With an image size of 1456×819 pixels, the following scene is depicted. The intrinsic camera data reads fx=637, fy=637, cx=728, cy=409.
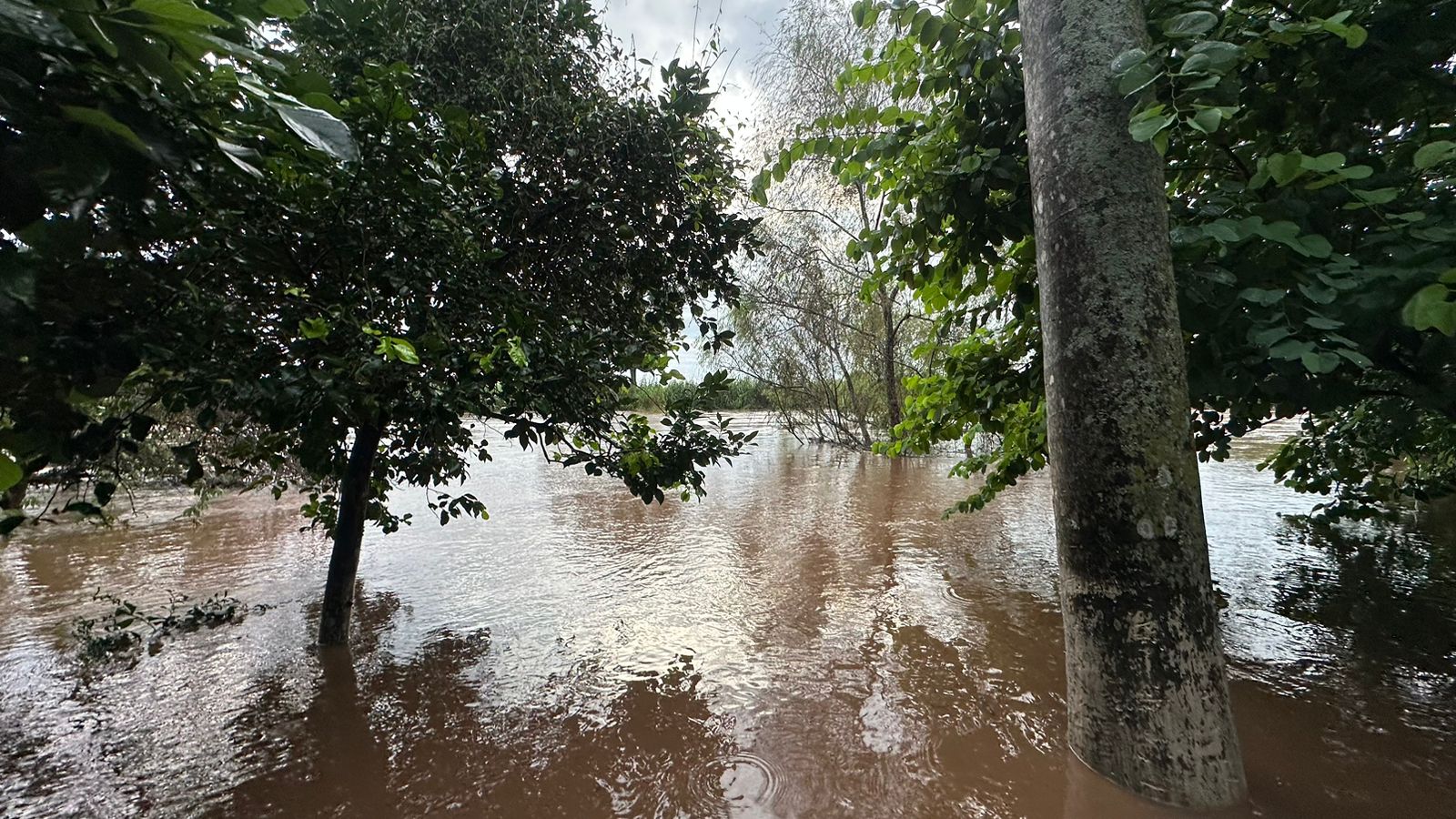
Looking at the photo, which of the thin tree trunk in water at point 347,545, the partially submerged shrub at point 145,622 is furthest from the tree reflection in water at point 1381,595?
the partially submerged shrub at point 145,622

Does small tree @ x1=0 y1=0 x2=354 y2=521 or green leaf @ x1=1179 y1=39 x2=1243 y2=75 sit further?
green leaf @ x1=1179 y1=39 x2=1243 y2=75

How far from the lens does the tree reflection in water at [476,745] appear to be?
217 centimetres

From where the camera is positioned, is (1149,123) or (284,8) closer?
(284,8)

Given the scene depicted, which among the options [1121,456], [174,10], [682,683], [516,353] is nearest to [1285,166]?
[1121,456]

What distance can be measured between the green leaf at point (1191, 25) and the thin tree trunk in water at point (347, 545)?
12.0 feet

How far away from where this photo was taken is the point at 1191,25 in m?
1.76

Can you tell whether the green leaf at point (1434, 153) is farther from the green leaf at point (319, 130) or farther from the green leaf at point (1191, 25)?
the green leaf at point (319, 130)

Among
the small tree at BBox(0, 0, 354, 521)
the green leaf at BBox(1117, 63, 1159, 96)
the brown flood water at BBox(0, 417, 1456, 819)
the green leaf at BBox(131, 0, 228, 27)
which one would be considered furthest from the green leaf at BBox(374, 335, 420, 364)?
the green leaf at BBox(1117, 63, 1159, 96)

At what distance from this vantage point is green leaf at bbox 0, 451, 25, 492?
2.09 feet

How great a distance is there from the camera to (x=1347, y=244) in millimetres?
2162

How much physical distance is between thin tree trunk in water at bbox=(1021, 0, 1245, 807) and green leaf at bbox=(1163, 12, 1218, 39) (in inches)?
6.4

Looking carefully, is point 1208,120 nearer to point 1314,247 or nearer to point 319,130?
Answer: point 1314,247

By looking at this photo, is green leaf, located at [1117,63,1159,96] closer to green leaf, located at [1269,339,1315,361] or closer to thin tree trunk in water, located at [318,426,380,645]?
green leaf, located at [1269,339,1315,361]

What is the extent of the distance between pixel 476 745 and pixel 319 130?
2385 millimetres
